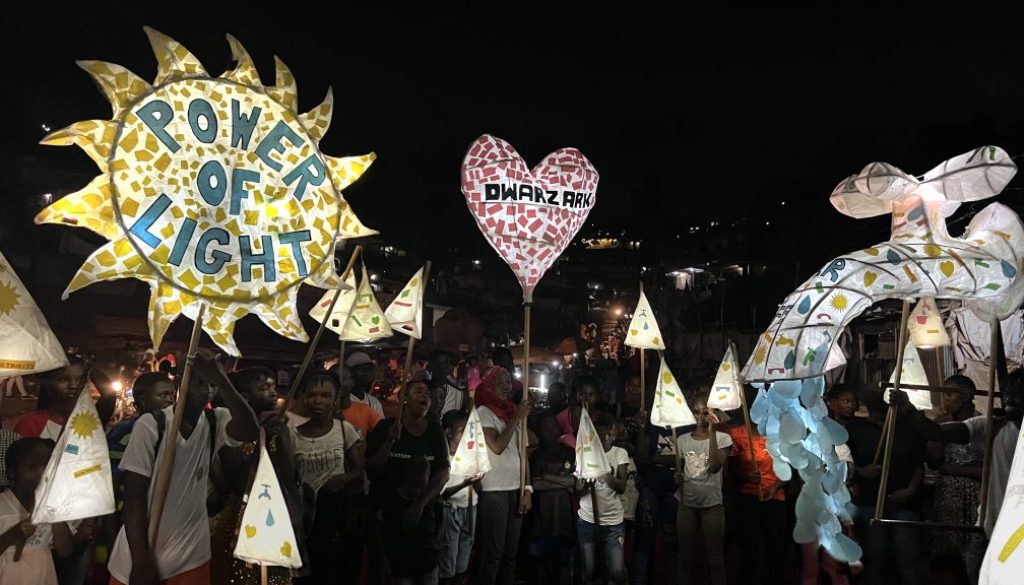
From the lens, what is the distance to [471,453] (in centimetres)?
491

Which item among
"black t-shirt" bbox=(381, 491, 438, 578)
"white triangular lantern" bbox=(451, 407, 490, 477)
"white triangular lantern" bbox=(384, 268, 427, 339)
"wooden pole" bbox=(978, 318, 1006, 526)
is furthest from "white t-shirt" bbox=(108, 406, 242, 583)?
"wooden pole" bbox=(978, 318, 1006, 526)

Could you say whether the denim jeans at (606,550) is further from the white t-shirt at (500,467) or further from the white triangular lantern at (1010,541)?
the white triangular lantern at (1010,541)

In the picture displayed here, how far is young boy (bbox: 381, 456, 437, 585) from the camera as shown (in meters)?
4.41

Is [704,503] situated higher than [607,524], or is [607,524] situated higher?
[704,503]

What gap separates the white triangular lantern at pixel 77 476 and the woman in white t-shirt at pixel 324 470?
1265 mm

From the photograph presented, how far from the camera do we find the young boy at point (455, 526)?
195 inches

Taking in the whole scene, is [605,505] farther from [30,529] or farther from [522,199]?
[30,529]

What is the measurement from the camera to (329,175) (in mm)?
3184

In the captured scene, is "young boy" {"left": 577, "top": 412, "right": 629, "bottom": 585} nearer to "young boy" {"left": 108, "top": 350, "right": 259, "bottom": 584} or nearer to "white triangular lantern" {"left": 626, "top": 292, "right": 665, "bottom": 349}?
"white triangular lantern" {"left": 626, "top": 292, "right": 665, "bottom": 349}

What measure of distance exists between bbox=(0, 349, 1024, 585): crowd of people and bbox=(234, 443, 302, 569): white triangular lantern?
0.81 ft

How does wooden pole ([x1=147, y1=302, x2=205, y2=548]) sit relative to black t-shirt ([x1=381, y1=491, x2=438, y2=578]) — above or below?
above

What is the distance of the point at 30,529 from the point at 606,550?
3.91 meters

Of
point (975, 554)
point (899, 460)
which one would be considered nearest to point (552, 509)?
point (899, 460)

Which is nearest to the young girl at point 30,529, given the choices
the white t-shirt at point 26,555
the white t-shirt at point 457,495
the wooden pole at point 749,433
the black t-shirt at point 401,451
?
the white t-shirt at point 26,555
